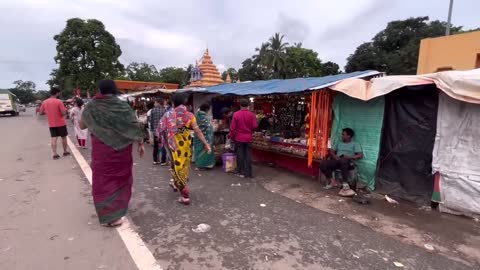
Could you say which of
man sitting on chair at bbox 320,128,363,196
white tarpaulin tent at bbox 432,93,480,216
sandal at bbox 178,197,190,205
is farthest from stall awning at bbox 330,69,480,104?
sandal at bbox 178,197,190,205

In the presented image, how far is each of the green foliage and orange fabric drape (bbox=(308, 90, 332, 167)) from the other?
44027mm

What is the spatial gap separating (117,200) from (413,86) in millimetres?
4766

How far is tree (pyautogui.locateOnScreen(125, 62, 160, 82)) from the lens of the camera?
55844 mm

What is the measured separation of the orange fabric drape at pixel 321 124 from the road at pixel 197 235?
1.47 m

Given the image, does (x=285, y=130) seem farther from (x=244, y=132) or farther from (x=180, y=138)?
(x=180, y=138)

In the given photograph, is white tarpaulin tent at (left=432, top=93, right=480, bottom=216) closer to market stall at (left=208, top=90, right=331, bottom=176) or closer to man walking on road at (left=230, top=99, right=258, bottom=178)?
market stall at (left=208, top=90, right=331, bottom=176)

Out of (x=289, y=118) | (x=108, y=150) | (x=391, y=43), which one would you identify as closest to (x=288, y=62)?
(x=391, y=43)

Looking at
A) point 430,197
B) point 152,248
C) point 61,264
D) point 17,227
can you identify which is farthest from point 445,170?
point 17,227

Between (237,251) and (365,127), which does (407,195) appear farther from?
(237,251)

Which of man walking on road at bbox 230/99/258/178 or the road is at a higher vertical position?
man walking on road at bbox 230/99/258/178

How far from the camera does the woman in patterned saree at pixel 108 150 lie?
3.58 meters

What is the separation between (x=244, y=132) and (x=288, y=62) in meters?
45.8

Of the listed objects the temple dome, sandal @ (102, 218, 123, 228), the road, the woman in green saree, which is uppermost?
the temple dome

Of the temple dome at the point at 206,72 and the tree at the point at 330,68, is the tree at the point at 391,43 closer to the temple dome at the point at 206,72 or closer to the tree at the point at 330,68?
the tree at the point at 330,68
